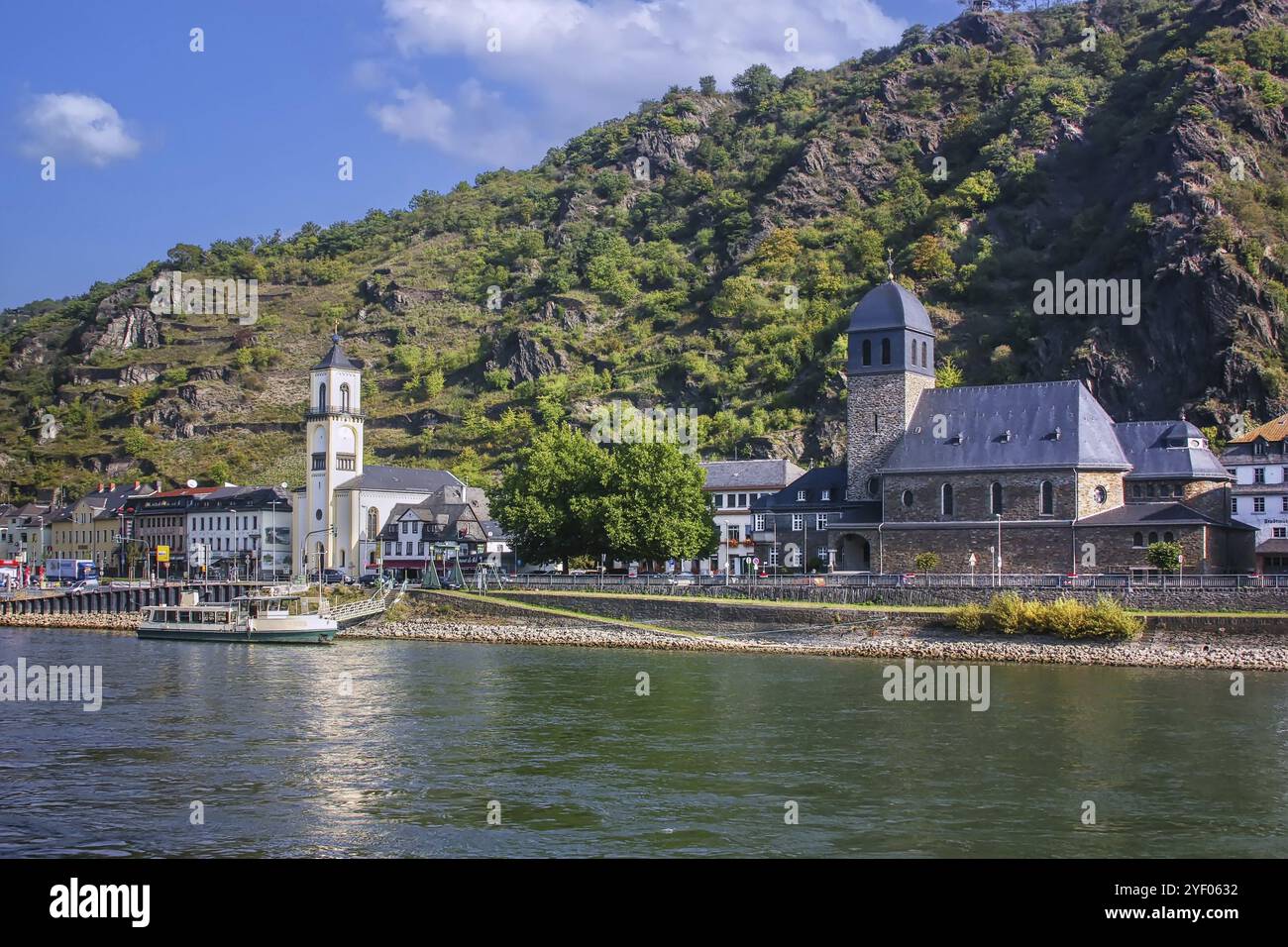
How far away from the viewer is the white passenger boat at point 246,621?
65625 mm

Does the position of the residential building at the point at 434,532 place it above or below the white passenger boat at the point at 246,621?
above

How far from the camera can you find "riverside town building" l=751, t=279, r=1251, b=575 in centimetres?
5988

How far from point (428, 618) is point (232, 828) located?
4580cm

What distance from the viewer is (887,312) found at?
67875mm

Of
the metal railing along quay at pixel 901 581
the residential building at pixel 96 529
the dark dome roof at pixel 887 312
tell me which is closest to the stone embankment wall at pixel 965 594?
the metal railing along quay at pixel 901 581

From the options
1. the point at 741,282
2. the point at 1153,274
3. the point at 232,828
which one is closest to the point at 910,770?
the point at 232,828

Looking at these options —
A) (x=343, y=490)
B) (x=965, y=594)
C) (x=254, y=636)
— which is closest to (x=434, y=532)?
(x=343, y=490)

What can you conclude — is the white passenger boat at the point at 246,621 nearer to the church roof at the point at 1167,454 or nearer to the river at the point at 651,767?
the river at the point at 651,767

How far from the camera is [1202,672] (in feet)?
154

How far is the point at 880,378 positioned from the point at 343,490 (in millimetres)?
47502

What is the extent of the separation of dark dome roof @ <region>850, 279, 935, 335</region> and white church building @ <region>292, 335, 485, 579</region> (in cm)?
3970

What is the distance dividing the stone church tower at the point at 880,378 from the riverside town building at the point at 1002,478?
0.07 metres

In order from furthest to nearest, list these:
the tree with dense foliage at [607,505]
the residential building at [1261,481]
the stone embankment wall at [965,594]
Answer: the tree with dense foliage at [607,505] → the residential building at [1261,481] → the stone embankment wall at [965,594]

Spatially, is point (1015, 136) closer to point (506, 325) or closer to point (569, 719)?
point (506, 325)
